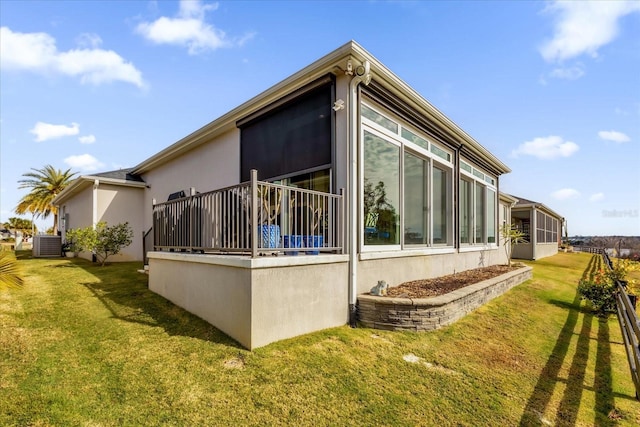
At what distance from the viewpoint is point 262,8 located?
7961mm

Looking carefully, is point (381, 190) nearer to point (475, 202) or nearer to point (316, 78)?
point (316, 78)

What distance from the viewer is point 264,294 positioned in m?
3.74

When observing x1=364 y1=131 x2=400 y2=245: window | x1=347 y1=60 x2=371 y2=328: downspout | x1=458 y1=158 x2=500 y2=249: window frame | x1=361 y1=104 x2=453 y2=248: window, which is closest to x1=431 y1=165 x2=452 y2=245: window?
x1=361 y1=104 x2=453 y2=248: window

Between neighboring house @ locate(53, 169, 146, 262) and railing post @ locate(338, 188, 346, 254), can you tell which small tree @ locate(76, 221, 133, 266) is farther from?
railing post @ locate(338, 188, 346, 254)

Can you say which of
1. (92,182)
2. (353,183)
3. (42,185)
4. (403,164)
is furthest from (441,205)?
(42,185)

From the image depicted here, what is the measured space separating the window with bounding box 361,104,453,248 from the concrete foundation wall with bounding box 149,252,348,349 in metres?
1.24

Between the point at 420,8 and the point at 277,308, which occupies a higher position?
the point at 420,8

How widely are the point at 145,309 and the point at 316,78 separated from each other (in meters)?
4.59

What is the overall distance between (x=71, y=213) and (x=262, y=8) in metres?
12.7

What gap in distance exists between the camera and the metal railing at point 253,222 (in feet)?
13.3

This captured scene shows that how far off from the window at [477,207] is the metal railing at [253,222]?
224 inches

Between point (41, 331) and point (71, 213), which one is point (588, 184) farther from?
point (71, 213)

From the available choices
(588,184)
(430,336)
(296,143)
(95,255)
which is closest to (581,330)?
(430,336)

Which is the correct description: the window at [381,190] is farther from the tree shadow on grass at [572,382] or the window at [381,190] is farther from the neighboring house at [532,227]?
the neighboring house at [532,227]
